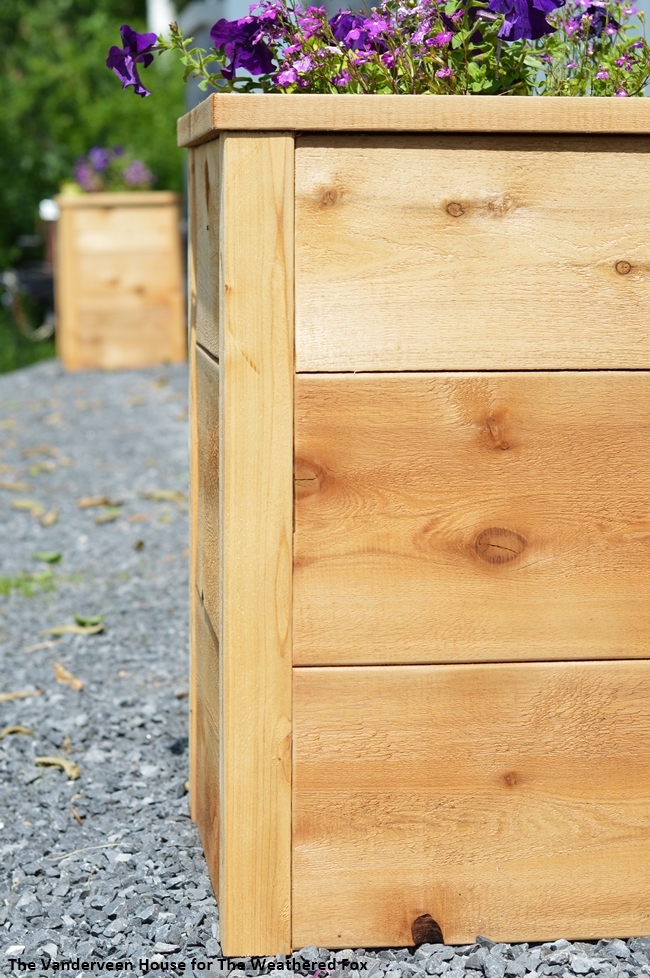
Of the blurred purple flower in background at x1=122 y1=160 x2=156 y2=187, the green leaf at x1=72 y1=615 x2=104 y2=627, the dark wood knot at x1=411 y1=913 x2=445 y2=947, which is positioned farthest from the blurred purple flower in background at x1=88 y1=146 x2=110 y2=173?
the dark wood knot at x1=411 y1=913 x2=445 y2=947

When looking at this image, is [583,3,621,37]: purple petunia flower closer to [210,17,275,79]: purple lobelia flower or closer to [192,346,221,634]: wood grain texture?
[210,17,275,79]: purple lobelia flower

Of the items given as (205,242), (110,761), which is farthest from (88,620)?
(205,242)

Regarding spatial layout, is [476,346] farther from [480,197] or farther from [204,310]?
[204,310]

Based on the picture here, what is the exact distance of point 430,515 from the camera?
1729 mm

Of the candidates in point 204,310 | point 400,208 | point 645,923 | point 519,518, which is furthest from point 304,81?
point 645,923

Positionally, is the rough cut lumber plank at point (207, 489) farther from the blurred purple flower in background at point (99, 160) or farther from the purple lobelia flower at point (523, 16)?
the blurred purple flower in background at point (99, 160)

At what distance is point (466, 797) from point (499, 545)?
370mm

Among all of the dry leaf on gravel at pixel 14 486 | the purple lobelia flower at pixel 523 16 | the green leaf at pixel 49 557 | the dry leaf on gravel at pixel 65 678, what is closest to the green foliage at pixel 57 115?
the dry leaf on gravel at pixel 14 486

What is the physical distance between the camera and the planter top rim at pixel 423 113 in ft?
5.30

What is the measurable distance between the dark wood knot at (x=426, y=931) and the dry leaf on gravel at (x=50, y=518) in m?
3.16

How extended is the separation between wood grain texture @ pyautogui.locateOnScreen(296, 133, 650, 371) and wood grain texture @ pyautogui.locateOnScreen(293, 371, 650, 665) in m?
0.05

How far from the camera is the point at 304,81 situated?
1774mm

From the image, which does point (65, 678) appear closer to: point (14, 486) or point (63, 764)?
point (63, 764)

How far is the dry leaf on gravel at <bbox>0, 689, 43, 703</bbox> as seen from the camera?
299 cm
